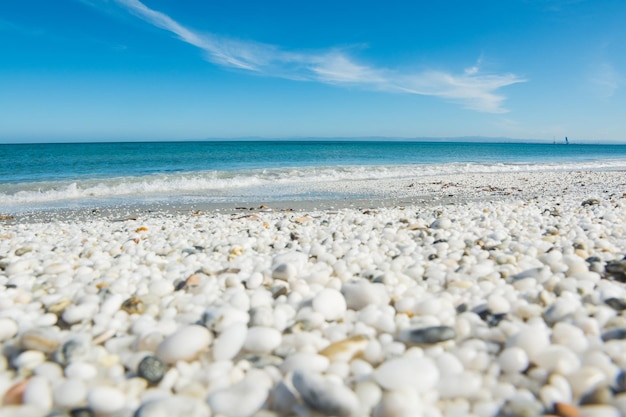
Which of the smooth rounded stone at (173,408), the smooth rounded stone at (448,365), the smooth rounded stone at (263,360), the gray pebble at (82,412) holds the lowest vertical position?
the gray pebble at (82,412)

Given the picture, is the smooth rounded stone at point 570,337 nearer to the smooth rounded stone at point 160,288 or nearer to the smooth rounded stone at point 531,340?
the smooth rounded stone at point 531,340

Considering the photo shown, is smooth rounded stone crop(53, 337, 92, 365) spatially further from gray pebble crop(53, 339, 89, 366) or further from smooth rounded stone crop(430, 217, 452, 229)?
smooth rounded stone crop(430, 217, 452, 229)

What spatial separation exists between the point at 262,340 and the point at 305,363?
244 mm

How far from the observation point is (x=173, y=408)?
1.25m

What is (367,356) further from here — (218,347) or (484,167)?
(484,167)

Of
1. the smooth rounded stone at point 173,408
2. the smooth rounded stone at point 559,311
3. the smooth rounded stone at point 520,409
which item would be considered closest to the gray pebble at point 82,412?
the smooth rounded stone at point 173,408

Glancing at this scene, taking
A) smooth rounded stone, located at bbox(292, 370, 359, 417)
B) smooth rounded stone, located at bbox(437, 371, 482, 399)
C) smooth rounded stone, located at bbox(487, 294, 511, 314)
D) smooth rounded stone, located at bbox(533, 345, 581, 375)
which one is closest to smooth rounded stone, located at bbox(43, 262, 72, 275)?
smooth rounded stone, located at bbox(292, 370, 359, 417)

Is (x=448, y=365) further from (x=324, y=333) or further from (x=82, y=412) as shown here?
(x=82, y=412)

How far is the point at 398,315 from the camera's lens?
197cm

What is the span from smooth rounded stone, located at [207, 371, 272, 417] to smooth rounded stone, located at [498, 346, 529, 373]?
0.89 metres

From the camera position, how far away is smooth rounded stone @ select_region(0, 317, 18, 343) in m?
1.78

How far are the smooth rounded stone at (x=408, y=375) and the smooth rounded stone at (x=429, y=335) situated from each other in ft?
0.71

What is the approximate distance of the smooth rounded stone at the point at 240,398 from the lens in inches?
50.8

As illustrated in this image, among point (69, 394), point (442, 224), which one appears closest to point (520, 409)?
point (69, 394)
